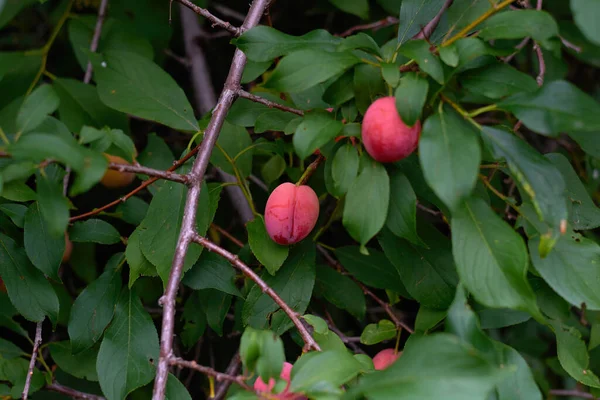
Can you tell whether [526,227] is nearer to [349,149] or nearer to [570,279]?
[570,279]

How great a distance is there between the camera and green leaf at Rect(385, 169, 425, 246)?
88cm

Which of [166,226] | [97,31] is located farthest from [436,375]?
[97,31]

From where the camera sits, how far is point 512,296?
798 mm

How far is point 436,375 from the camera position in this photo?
2.12 feet

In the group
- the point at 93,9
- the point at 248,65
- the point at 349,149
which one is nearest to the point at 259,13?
the point at 248,65

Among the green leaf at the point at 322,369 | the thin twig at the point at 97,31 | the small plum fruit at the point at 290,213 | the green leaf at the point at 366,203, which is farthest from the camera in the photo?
the thin twig at the point at 97,31

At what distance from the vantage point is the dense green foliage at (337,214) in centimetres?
76

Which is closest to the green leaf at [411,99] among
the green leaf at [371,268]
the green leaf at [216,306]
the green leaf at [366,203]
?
the green leaf at [366,203]

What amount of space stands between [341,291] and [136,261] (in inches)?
16.1

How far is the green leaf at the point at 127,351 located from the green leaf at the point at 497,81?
71cm

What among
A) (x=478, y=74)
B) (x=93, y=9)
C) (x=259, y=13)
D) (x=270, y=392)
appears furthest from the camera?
(x=93, y=9)

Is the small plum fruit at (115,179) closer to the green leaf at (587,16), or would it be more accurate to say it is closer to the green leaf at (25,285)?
the green leaf at (25,285)

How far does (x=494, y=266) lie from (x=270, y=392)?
0.34 m

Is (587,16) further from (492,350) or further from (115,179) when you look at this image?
(115,179)
